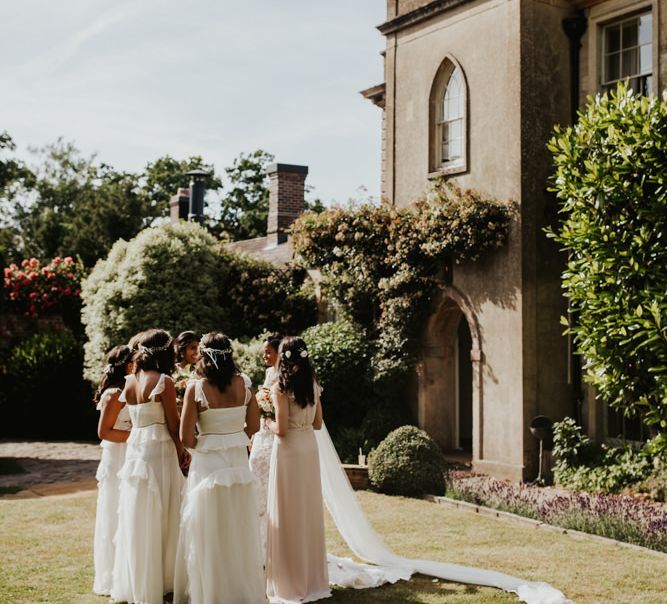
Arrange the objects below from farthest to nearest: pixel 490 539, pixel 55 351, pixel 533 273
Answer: pixel 55 351, pixel 533 273, pixel 490 539

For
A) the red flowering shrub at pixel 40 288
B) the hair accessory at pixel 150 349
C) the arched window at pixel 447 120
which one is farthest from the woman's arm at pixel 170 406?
the red flowering shrub at pixel 40 288

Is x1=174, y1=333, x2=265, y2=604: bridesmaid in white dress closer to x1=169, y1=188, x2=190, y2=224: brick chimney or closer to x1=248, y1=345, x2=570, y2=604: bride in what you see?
x1=248, y1=345, x2=570, y2=604: bride

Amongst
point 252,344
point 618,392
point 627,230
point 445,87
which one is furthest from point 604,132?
point 252,344

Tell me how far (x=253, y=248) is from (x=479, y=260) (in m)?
13.1

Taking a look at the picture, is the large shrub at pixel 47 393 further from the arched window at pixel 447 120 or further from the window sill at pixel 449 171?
the arched window at pixel 447 120

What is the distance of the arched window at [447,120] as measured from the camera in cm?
1459

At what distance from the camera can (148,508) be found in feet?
22.7

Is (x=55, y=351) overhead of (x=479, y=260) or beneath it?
beneath

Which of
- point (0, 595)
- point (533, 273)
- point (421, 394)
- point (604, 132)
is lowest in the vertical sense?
point (0, 595)

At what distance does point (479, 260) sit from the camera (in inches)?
540

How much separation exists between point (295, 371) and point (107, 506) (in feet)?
7.36

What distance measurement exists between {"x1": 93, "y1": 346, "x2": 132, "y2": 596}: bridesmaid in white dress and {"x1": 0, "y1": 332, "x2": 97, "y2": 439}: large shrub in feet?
39.3

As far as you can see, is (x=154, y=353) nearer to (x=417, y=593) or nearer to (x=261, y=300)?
(x=417, y=593)

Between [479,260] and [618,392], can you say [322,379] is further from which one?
[618,392]
